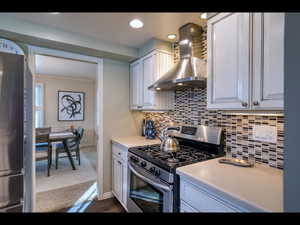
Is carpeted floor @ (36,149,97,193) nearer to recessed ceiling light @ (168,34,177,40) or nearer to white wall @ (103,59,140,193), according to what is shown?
white wall @ (103,59,140,193)

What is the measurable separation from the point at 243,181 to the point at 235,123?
0.63 m

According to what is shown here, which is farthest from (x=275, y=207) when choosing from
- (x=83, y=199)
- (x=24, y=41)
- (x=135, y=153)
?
(x=24, y=41)

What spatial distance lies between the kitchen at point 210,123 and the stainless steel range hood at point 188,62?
0.01m

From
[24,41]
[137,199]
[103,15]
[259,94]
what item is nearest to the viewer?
[259,94]

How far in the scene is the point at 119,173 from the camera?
2129 millimetres

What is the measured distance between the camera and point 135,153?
5.63 feet

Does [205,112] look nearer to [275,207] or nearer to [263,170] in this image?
[263,170]


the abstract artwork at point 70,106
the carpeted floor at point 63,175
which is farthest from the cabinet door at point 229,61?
the abstract artwork at point 70,106

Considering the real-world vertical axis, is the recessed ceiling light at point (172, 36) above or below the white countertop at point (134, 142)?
above

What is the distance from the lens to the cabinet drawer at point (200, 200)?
89cm

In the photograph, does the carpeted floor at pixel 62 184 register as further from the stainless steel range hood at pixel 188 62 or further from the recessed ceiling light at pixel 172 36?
the recessed ceiling light at pixel 172 36

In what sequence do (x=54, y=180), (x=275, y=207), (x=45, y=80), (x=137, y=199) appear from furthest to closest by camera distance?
(x=45, y=80), (x=54, y=180), (x=137, y=199), (x=275, y=207)

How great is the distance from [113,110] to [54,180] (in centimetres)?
185

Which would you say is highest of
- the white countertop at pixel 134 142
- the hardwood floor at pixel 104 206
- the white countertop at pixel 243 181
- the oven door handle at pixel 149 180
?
the white countertop at pixel 134 142
